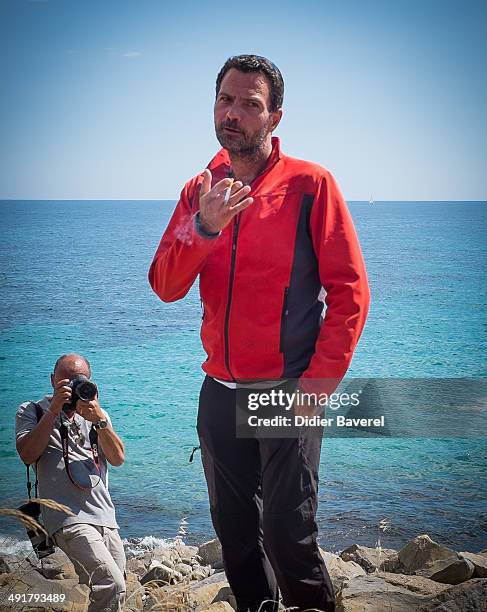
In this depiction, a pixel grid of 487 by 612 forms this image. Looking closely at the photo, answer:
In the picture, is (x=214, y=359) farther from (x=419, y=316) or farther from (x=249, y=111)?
(x=419, y=316)

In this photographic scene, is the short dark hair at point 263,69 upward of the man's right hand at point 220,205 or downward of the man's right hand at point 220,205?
upward

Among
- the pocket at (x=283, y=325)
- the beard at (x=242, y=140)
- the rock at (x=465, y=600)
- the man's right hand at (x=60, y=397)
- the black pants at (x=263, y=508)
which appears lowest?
the rock at (x=465, y=600)

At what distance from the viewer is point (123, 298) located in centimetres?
3519

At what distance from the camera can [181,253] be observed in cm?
271

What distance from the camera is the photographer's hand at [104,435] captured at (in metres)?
3.81

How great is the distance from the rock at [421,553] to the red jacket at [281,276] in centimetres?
281

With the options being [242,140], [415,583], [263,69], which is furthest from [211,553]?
[263,69]

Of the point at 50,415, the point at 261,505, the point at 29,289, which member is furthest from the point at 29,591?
the point at 29,289

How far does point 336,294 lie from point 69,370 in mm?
1751

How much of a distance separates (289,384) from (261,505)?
52 cm

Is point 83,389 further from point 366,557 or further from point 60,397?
point 366,557

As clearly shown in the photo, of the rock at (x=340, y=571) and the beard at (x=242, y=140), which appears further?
the rock at (x=340, y=571)

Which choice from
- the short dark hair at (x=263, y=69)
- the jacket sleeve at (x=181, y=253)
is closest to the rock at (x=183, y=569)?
the jacket sleeve at (x=181, y=253)

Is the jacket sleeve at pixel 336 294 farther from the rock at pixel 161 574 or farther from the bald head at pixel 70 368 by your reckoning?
the rock at pixel 161 574
